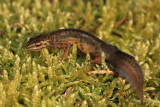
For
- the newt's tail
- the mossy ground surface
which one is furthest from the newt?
the mossy ground surface

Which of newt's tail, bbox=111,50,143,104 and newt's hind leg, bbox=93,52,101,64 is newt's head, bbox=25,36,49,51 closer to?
newt's hind leg, bbox=93,52,101,64

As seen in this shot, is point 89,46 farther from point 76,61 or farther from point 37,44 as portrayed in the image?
point 37,44

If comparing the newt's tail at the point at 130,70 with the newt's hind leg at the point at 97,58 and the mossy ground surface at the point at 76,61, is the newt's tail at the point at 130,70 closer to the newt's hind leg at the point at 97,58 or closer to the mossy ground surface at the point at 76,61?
the mossy ground surface at the point at 76,61

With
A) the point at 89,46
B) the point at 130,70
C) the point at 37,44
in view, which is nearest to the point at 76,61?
the point at 89,46

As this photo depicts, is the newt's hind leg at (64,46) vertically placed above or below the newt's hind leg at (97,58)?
above

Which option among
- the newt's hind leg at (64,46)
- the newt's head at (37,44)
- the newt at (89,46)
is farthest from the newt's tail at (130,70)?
the newt's head at (37,44)

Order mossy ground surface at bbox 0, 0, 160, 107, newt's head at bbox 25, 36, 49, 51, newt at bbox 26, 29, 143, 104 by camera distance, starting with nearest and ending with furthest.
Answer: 1. mossy ground surface at bbox 0, 0, 160, 107
2. newt at bbox 26, 29, 143, 104
3. newt's head at bbox 25, 36, 49, 51

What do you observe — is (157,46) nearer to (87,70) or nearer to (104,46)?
(104,46)
